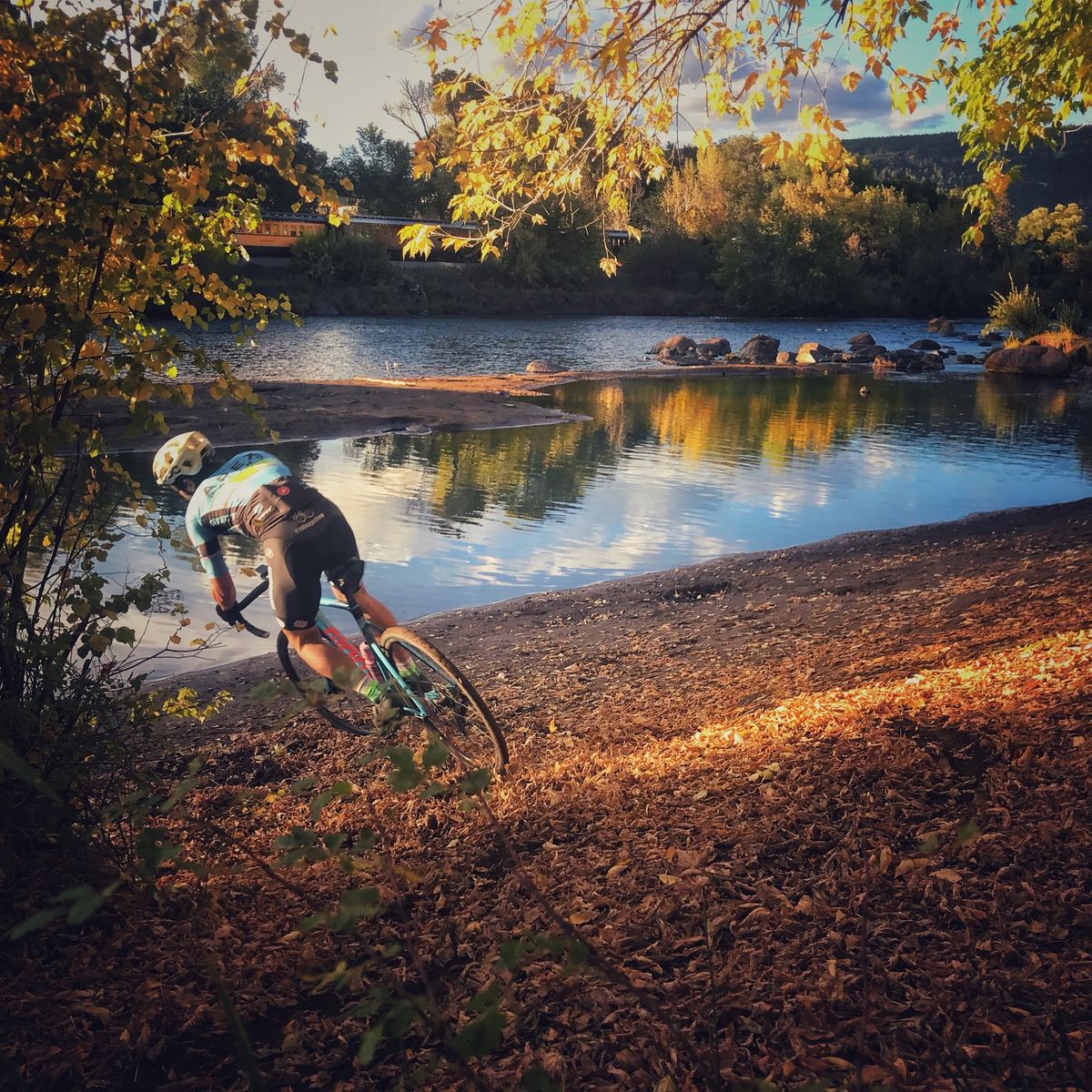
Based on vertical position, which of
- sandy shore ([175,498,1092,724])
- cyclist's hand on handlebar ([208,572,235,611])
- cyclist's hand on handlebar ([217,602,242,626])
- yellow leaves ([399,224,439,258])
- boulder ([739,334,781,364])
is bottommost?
sandy shore ([175,498,1092,724])

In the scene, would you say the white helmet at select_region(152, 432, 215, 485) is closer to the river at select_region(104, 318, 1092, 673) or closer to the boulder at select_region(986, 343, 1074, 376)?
the river at select_region(104, 318, 1092, 673)

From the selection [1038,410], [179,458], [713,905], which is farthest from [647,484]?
[1038,410]

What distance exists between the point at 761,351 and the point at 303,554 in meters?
38.2

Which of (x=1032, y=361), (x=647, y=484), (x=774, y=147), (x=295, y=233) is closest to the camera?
(x=774, y=147)

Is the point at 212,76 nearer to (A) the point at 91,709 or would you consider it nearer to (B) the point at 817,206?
(A) the point at 91,709

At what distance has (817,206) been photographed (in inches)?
2854

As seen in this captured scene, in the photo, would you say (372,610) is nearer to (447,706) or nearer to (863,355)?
(447,706)

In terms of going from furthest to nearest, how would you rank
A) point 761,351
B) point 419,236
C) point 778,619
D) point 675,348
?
point 675,348, point 761,351, point 778,619, point 419,236

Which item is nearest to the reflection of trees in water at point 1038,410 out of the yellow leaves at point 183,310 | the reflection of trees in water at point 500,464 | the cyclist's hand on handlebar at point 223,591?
the reflection of trees in water at point 500,464

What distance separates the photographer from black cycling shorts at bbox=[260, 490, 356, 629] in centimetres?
586

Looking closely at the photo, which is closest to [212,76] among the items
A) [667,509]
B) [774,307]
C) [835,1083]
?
[835,1083]

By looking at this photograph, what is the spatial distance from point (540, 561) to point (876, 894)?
812 centimetres

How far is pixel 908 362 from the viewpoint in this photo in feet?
128

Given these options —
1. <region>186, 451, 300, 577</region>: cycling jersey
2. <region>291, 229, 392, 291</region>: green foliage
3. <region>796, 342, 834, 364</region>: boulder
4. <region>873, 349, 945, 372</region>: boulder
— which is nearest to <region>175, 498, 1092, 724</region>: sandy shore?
<region>186, 451, 300, 577</region>: cycling jersey
